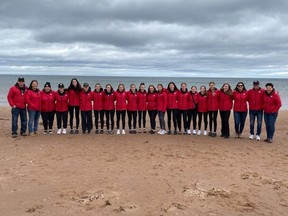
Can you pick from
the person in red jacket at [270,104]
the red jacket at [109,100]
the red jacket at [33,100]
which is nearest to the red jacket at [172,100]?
the red jacket at [109,100]

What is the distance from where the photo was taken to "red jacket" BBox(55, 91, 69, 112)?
38.8 ft

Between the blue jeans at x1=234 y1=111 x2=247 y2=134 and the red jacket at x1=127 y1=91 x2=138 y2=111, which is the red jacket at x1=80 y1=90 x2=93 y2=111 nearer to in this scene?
the red jacket at x1=127 y1=91 x2=138 y2=111

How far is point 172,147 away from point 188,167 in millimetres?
2181

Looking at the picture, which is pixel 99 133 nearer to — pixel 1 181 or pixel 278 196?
pixel 1 181

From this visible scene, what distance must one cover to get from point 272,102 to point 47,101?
25.9 feet

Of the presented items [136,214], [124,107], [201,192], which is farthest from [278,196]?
[124,107]

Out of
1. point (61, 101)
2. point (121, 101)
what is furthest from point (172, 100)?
point (61, 101)

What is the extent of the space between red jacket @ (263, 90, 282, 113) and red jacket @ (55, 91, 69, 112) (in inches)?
277

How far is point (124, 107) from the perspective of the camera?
11.9m

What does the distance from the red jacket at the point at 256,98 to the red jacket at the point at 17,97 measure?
7980mm

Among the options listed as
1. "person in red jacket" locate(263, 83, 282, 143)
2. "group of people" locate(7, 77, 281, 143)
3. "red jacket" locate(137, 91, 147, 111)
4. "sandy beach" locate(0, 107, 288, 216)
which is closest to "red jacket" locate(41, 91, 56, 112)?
"group of people" locate(7, 77, 281, 143)

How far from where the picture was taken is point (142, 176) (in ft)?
23.4

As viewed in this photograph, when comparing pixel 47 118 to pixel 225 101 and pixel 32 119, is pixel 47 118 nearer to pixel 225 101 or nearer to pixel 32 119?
pixel 32 119

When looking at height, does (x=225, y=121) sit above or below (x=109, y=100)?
below
